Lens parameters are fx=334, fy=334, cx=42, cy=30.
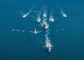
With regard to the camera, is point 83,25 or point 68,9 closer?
point 83,25

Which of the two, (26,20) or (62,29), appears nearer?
(62,29)

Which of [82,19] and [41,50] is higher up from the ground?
[82,19]

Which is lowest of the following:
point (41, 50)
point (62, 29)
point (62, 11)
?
point (41, 50)

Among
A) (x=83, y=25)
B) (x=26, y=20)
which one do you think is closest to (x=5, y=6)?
(x=26, y=20)

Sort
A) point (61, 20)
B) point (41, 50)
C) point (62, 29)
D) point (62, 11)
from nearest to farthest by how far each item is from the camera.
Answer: point (41, 50), point (62, 29), point (61, 20), point (62, 11)

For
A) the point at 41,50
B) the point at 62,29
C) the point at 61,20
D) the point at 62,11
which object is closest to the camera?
the point at 41,50

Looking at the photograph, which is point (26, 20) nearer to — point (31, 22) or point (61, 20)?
point (31, 22)

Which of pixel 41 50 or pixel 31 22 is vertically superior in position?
pixel 31 22

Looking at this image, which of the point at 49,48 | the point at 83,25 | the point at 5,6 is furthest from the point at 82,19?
the point at 5,6

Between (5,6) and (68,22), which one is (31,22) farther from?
(5,6)
